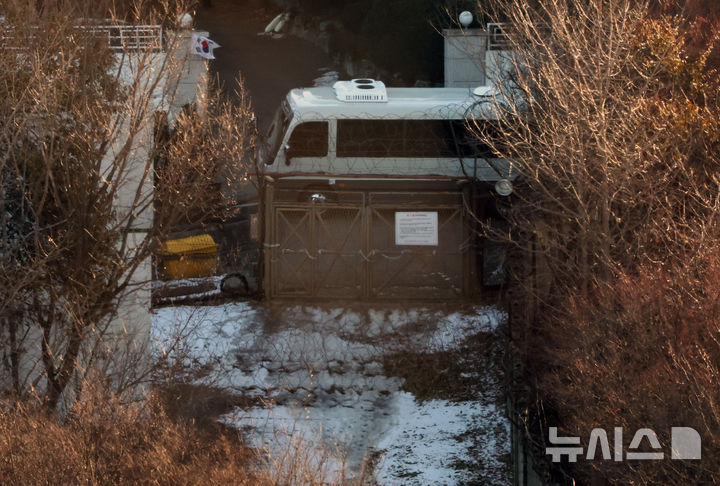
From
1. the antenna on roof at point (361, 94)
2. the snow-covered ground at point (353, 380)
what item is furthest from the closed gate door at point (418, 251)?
the antenna on roof at point (361, 94)

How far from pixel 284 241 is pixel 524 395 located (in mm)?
6003

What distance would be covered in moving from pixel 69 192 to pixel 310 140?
21.5 feet

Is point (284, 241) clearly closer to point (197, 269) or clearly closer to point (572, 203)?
point (197, 269)

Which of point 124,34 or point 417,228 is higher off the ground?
point 124,34

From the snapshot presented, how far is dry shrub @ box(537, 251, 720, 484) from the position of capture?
31.4ft

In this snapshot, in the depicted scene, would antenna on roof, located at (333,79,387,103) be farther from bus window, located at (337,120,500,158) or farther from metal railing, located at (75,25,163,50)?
metal railing, located at (75,25,163,50)

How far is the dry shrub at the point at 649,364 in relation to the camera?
9.58 metres

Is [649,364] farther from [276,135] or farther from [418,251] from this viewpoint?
[276,135]

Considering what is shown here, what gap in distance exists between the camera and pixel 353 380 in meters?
17.0

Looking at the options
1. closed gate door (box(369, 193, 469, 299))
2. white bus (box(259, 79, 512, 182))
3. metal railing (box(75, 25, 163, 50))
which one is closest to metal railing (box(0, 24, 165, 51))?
metal railing (box(75, 25, 163, 50))

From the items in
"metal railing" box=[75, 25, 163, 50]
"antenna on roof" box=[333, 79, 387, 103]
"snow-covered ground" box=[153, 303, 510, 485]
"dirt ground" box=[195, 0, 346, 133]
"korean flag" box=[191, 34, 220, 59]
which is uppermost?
"metal railing" box=[75, 25, 163, 50]

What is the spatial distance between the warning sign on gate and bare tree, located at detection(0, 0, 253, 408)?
473 cm

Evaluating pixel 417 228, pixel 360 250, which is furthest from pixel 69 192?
pixel 417 228

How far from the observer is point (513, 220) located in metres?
16.8
